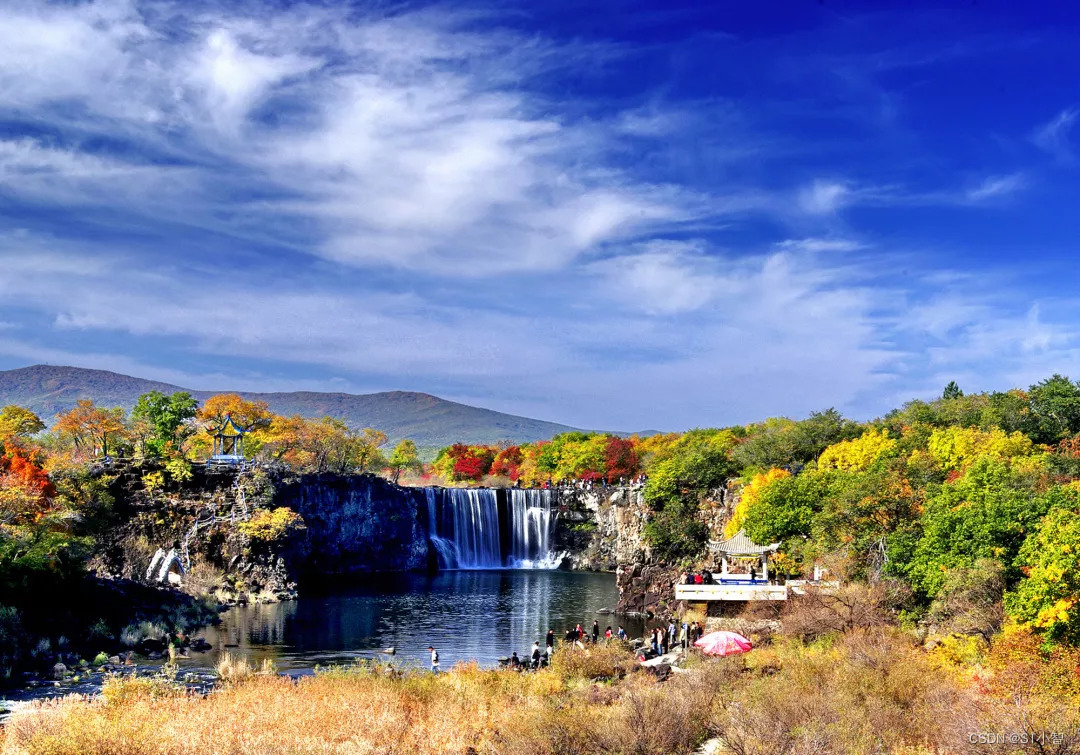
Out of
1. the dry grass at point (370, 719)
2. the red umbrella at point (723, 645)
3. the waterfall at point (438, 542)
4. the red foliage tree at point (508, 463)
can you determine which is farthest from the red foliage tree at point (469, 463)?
the dry grass at point (370, 719)

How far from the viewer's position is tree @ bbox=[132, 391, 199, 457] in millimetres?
76562

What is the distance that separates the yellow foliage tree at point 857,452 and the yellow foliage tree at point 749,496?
3.28 m

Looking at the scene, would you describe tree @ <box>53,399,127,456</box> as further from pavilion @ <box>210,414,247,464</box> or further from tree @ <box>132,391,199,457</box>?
pavilion @ <box>210,414,247,464</box>

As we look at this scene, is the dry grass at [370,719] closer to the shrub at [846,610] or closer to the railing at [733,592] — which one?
the shrub at [846,610]

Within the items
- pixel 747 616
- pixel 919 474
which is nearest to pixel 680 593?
pixel 747 616

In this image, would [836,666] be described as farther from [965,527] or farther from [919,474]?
[919,474]

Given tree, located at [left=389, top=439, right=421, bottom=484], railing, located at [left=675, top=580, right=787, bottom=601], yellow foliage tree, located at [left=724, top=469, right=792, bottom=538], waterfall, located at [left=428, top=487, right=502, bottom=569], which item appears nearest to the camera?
railing, located at [left=675, top=580, right=787, bottom=601]

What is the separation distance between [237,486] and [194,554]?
6.21 m

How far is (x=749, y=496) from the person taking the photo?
182ft

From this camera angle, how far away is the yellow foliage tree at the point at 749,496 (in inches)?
2079

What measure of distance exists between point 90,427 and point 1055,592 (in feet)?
243

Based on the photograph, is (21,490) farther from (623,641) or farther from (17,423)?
(17,423)

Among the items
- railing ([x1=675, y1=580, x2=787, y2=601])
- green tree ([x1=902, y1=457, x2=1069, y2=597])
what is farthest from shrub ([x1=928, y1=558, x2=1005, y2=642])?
railing ([x1=675, y1=580, x2=787, y2=601])

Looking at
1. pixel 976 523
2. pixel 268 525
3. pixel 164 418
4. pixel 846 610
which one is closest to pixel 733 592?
pixel 846 610
